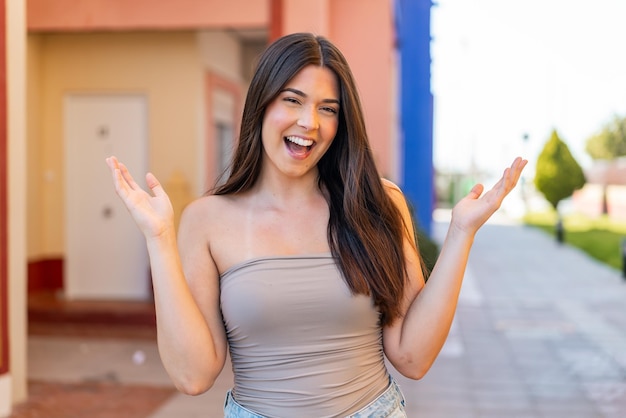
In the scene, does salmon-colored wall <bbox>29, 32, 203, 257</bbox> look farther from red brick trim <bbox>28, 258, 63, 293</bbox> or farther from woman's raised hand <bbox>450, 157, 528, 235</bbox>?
woman's raised hand <bbox>450, 157, 528, 235</bbox>

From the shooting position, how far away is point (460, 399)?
5438 mm

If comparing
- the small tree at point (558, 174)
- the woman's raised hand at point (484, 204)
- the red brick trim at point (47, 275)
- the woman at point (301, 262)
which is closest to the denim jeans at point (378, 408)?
the woman at point (301, 262)

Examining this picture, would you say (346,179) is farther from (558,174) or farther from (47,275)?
(558,174)

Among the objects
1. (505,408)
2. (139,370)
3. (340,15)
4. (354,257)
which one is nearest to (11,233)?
(139,370)

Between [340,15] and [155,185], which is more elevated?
[340,15]

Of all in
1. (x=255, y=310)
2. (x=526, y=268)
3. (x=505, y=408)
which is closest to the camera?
(x=255, y=310)

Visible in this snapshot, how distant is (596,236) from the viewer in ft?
71.6

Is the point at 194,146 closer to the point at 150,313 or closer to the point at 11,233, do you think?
the point at 150,313

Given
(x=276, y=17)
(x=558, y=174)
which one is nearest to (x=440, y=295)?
(x=276, y=17)

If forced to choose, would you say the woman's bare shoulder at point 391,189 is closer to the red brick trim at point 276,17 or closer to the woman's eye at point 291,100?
the woman's eye at point 291,100

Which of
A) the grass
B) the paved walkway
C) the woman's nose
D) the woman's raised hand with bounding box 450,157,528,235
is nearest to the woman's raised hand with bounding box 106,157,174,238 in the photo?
the woman's nose

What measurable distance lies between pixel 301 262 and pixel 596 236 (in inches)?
842

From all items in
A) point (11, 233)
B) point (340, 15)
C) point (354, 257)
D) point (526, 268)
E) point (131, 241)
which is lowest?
point (526, 268)

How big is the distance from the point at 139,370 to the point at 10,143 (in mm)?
2184
